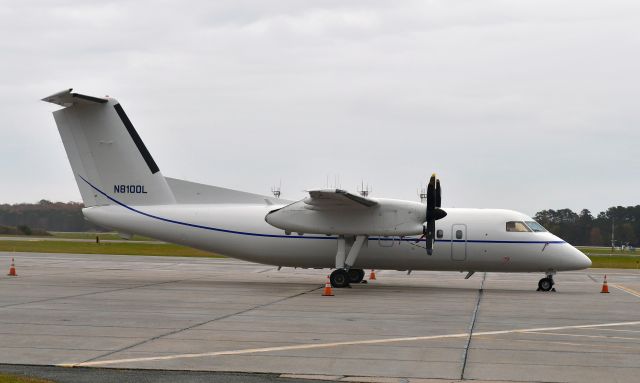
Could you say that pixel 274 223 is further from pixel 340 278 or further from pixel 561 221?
pixel 561 221

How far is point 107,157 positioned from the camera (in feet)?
89.7

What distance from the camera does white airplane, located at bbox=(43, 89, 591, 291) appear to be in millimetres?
26297

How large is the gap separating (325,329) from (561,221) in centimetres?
9769

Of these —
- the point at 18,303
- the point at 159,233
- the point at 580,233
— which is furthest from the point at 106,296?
the point at 580,233

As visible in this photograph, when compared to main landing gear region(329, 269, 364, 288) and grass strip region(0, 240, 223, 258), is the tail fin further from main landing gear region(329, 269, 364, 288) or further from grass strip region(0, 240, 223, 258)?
grass strip region(0, 240, 223, 258)

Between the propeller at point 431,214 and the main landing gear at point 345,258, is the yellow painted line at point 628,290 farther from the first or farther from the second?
the main landing gear at point 345,258

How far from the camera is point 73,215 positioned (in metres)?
97.9

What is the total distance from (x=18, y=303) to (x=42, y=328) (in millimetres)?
4736

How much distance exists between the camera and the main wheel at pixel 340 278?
86.2 ft

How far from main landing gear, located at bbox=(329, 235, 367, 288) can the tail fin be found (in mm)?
6172

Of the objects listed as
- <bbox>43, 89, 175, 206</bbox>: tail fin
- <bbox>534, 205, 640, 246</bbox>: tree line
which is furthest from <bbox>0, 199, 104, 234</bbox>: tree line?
<bbox>43, 89, 175, 206</bbox>: tail fin

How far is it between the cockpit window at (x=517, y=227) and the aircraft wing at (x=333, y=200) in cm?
476

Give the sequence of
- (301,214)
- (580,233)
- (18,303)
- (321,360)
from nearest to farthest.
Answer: (321,360) < (18,303) < (301,214) < (580,233)

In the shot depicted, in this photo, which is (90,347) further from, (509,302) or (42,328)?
(509,302)
